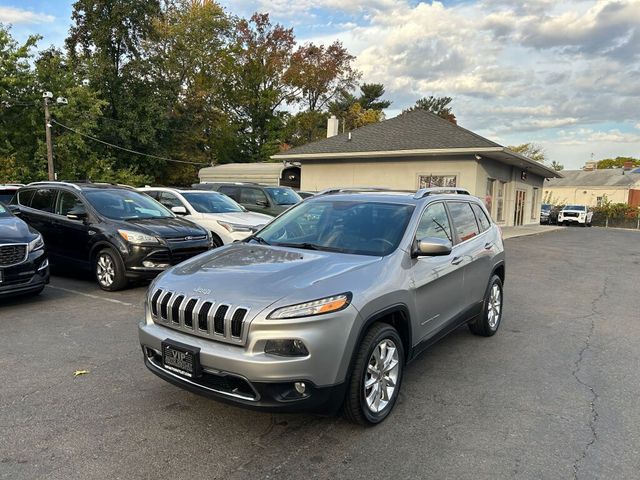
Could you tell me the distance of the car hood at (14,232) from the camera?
6.30 meters

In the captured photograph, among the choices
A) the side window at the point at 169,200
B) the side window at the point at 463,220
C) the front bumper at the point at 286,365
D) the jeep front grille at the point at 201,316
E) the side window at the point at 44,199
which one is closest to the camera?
the front bumper at the point at 286,365

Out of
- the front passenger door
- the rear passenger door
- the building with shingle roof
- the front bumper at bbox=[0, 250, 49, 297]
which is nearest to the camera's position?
the front passenger door

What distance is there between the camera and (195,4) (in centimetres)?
4309

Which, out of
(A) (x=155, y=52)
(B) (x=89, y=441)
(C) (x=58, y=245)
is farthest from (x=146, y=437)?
(A) (x=155, y=52)

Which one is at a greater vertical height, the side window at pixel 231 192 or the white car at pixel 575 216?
the side window at pixel 231 192

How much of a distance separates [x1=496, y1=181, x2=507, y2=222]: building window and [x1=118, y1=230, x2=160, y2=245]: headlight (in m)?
19.5

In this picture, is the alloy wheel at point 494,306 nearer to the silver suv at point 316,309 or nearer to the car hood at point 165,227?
the silver suv at point 316,309

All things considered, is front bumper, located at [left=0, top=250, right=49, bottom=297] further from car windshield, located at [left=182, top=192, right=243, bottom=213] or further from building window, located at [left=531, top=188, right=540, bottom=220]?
building window, located at [left=531, top=188, right=540, bottom=220]

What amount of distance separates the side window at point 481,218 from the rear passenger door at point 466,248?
238 mm

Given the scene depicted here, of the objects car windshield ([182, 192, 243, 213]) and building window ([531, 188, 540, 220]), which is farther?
building window ([531, 188, 540, 220])

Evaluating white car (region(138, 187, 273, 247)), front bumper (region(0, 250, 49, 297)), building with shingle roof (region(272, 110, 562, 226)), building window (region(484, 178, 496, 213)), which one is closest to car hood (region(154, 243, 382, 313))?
front bumper (region(0, 250, 49, 297))

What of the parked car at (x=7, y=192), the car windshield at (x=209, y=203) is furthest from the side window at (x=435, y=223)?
the parked car at (x=7, y=192)

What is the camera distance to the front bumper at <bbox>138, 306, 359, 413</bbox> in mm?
2891

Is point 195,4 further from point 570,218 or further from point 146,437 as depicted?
point 146,437
